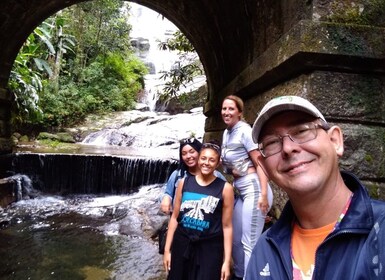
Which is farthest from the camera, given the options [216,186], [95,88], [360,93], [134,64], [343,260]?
[134,64]

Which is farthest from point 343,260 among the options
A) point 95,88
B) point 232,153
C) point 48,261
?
point 95,88

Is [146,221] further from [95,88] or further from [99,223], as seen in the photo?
[95,88]

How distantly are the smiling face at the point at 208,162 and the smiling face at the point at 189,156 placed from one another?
0.80 ft

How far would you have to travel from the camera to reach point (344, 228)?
98 cm

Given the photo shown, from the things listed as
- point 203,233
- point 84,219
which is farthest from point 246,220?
point 84,219

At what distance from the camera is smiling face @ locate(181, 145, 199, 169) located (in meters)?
2.88

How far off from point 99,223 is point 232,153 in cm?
434

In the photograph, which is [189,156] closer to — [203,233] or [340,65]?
→ [203,233]

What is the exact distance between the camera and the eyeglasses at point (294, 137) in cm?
118

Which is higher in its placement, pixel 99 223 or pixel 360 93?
pixel 360 93

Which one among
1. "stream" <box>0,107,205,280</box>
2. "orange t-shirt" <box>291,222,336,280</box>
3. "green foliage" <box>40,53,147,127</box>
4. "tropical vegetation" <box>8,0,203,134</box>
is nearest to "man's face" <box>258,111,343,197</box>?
"orange t-shirt" <box>291,222,336,280</box>

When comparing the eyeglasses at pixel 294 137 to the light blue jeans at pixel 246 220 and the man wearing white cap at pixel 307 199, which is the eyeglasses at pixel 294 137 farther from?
the light blue jeans at pixel 246 220

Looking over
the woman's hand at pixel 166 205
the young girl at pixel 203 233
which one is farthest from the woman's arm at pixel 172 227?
the woman's hand at pixel 166 205

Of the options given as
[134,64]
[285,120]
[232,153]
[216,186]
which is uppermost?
[134,64]
